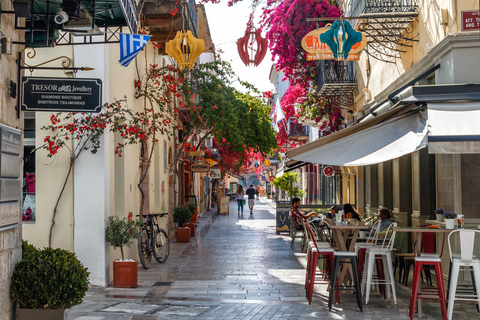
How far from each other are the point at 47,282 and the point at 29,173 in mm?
4558

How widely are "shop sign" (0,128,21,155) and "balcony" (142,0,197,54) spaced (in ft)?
24.3

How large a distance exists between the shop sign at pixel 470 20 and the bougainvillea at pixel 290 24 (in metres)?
8.13

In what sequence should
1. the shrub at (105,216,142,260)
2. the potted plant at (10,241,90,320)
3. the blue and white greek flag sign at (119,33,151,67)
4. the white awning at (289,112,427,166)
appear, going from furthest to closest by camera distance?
the shrub at (105,216,142,260), the blue and white greek flag sign at (119,33,151,67), the white awning at (289,112,427,166), the potted plant at (10,241,90,320)

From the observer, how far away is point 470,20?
361 inches

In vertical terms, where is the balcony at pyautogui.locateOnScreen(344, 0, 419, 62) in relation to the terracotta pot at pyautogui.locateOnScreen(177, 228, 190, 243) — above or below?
above

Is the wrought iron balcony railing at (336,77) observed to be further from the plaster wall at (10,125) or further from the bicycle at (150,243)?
the plaster wall at (10,125)

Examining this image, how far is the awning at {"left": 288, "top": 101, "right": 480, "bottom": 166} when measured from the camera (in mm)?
7176

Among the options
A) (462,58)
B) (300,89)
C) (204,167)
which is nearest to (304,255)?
(462,58)

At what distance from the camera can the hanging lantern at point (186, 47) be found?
9607 millimetres

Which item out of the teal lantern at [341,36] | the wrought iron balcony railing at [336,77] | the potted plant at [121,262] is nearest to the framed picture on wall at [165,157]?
the wrought iron balcony railing at [336,77]

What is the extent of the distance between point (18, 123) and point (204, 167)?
20947 mm

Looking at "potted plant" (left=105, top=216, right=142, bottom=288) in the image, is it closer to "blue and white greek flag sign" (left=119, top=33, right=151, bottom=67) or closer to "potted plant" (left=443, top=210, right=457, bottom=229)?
"blue and white greek flag sign" (left=119, top=33, right=151, bottom=67)

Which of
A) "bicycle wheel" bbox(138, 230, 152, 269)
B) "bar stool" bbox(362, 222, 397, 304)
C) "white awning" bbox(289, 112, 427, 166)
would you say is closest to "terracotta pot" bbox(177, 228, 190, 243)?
"bicycle wheel" bbox(138, 230, 152, 269)

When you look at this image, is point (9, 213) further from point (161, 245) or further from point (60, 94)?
point (161, 245)
